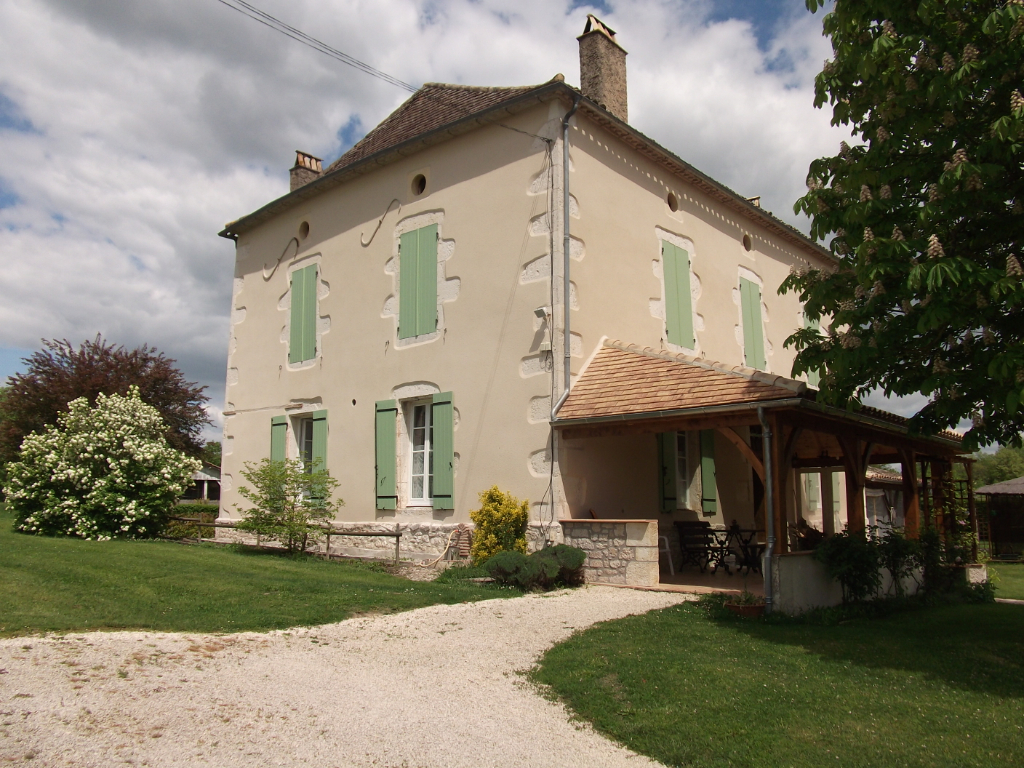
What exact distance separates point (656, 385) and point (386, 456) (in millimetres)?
4488

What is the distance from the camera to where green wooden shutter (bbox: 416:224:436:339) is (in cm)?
1180

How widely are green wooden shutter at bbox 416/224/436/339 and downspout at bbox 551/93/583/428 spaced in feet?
7.40

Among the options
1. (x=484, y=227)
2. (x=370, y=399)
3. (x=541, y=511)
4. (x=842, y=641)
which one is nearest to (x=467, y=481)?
(x=541, y=511)

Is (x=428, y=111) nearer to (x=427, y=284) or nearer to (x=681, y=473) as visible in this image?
(x=427, y=284)

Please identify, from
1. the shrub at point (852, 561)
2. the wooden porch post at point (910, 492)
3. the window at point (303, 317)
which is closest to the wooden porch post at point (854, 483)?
the shrub at point (852, 561)

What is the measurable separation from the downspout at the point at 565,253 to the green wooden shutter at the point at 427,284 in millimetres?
2254

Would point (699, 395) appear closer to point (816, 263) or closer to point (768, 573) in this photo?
point (768, 573)

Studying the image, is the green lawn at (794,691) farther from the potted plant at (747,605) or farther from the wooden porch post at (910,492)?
the wooden porch post at (910,492)

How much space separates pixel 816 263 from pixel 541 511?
10290mm

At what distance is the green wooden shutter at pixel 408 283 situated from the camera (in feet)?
39.5

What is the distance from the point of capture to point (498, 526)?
1017 cm

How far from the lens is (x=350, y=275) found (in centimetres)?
1317

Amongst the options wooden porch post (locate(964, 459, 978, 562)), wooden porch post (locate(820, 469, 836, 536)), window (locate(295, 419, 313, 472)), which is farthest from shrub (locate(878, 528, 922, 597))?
window (locate(295, 419, 313, 472))

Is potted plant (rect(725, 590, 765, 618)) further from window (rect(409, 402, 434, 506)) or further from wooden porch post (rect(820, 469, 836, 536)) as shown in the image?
wooden porch post (rect(820, 469, 836, 536))
